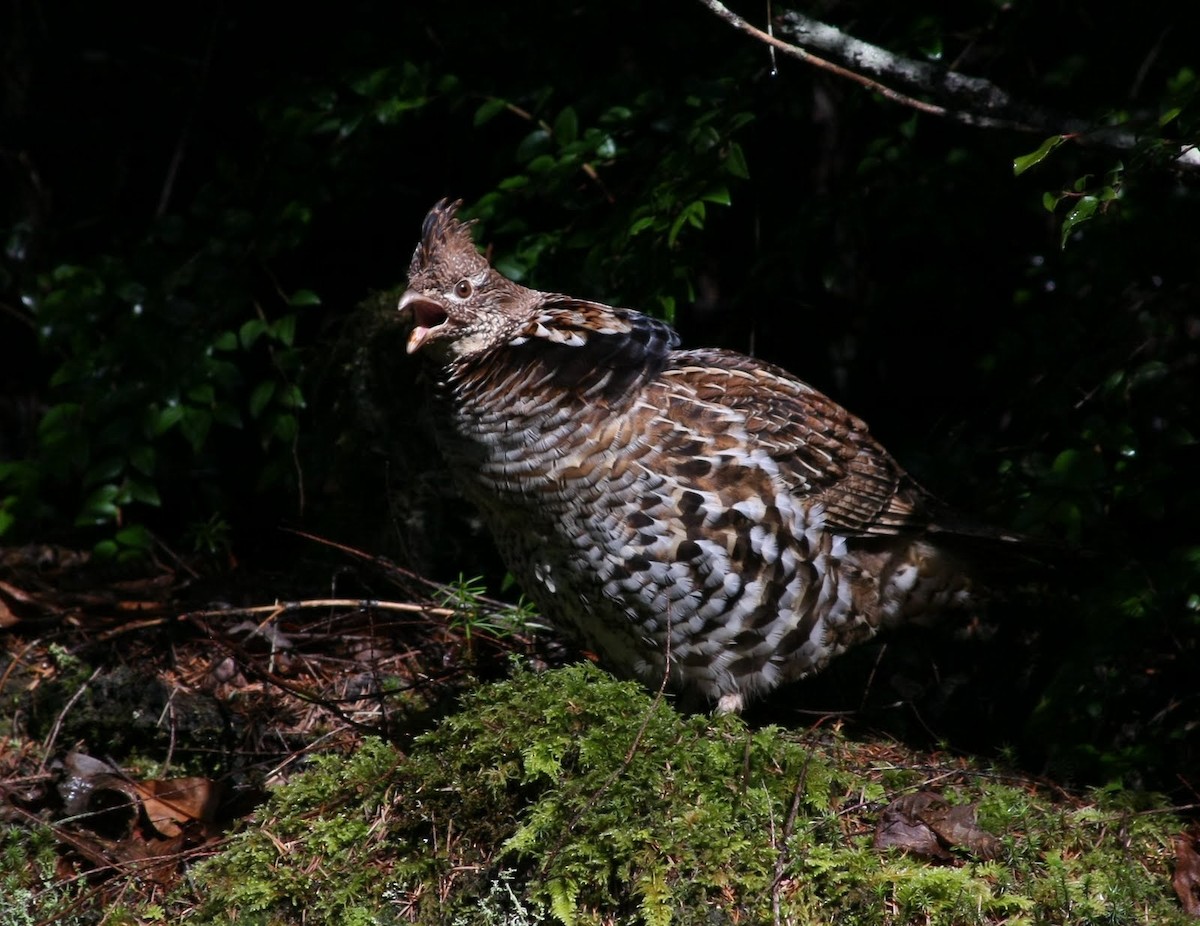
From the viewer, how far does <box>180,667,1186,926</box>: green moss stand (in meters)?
3.28

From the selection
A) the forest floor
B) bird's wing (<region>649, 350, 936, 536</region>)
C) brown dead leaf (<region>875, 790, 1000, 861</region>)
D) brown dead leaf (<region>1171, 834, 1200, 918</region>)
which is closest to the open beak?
bird's wing (<region>649, 350, 936, 536</region>)

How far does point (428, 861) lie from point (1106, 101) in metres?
4.04

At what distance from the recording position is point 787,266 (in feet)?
16.9

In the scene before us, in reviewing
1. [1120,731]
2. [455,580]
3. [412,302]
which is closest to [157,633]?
[455,580]

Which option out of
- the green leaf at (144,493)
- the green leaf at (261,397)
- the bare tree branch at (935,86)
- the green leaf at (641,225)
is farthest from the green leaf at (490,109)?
the green leaf at (144,493)

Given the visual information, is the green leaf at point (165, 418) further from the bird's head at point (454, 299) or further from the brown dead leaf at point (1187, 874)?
the brown dead leaf at point (1187, 874)

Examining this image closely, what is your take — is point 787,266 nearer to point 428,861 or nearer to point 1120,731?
point 1120,731

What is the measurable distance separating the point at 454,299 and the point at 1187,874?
9.32ft

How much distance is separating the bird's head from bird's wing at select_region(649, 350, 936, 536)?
580 millimetres

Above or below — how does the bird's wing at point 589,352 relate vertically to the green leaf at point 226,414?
above

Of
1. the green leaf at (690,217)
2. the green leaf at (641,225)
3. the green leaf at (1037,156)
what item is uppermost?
the green leaf at (1037,156)

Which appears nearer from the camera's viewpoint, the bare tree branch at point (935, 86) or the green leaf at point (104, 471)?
the bare tree branch at point (935, 86)

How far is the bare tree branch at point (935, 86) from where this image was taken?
3.62m

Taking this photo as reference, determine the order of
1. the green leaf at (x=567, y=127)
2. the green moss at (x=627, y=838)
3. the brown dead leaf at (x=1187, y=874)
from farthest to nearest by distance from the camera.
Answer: the green leaf at (x=567, y=127), the brown dead leaf at (x=1187, y=874), the green moss at (x=627, y=838)
